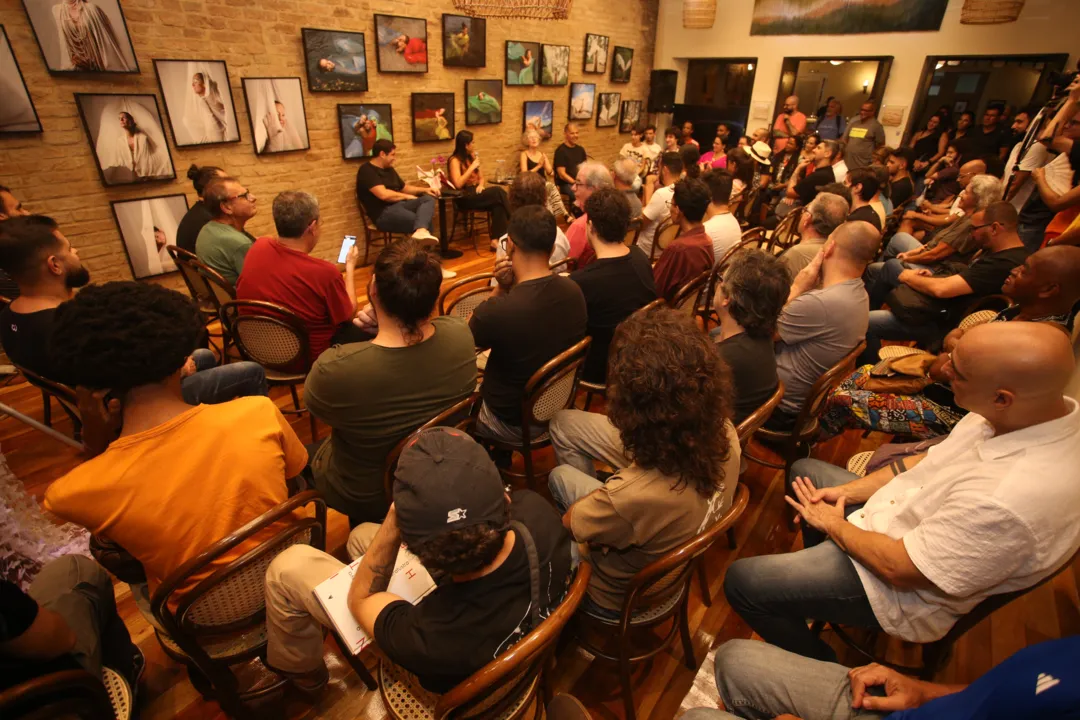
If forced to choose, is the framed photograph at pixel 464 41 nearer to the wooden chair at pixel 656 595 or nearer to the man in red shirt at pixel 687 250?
the man in red shirt at pixel 687 250

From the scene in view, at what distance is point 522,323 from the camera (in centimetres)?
206

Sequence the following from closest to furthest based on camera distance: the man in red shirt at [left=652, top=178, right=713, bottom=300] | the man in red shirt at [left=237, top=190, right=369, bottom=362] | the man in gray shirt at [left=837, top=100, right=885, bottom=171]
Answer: the man in red shirt at [left=237, top=190, right=369, bottom=362] → the man in red shirt at [left=652, top=178, right=713, bottom=300] → the man in gray shirt at [left=837, top=100, right=885, bottom=171]

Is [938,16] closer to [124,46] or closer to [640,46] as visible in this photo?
[640,46]

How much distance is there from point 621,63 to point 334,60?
5.61m

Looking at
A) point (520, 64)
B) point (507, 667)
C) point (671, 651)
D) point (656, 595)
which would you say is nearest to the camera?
point (507, 667)

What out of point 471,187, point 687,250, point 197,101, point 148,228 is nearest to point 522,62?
point 471,187

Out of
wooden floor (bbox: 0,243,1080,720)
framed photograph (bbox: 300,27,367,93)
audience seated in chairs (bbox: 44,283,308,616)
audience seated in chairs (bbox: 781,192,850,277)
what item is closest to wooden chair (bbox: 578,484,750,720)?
wooden floor (bbox: 0,243,1080,720)

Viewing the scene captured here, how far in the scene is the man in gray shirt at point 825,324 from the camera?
7.64 feet

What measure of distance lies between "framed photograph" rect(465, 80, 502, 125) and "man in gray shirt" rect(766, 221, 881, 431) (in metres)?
5.44

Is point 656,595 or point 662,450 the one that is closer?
point 662,450

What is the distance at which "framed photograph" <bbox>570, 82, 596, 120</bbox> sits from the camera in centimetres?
818

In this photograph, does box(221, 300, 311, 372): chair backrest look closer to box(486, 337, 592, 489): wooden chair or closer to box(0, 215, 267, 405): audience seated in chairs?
box(0, 215, 267, 405): audience seated in chairs

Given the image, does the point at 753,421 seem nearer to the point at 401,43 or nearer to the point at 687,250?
the point at 687,250

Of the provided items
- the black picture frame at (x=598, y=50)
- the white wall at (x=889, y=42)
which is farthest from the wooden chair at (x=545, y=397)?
the white wall at (x=889, y=42)
